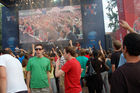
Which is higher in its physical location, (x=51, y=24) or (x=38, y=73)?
(x=51, y=24)

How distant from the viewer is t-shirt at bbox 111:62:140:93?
124cm

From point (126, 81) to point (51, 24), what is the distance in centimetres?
1632

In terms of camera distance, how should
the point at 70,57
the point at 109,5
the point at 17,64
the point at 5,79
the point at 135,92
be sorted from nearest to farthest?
the point at 135,92 → the point at 5,79 → the point at 17,64 → the point at 70,57 → the point at 109,5

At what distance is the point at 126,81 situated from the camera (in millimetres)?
1236

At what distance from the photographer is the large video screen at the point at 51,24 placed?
16516 millimetres

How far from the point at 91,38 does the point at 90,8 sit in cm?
345

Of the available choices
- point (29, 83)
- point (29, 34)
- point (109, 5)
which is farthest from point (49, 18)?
point (29, 83)

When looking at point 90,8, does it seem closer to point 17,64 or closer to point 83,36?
point 83,36

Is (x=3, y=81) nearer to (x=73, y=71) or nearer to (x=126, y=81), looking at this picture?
(x=73, y=71)

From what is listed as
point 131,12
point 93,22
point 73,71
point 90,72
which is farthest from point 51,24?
point 73,71

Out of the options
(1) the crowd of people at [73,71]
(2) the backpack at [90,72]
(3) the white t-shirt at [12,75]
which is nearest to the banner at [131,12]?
(1) the crowd of people at [73,71]

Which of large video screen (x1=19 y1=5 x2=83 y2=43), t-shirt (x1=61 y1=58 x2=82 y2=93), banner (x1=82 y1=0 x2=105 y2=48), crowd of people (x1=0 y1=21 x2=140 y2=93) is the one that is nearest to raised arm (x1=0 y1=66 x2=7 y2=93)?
crowd of people (x1=0 y1=21 x2=140 y2=93)

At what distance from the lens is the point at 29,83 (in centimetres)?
339

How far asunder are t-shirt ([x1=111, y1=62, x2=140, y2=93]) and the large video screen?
15097 millimetres
